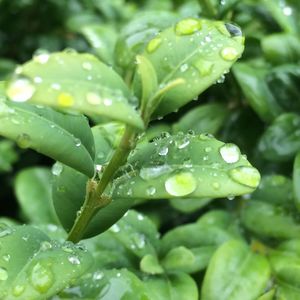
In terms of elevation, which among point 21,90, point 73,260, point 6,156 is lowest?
point 6,156

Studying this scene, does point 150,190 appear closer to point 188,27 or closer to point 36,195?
point 188,27

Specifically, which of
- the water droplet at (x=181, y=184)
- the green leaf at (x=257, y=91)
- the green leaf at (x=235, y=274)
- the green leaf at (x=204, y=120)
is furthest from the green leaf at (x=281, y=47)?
the water droplet at (x=181, y=184)

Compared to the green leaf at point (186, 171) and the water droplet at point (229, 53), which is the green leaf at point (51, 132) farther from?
the water droplet at point (229, 53)

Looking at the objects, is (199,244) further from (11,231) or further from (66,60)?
(66,60)

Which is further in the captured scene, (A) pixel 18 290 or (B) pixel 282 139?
(B) pixel 282 139

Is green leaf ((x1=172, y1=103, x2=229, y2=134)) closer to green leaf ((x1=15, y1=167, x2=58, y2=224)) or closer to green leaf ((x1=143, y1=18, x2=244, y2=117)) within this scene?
green leaf ((x1=15, y1=167, x2=58, y2=224))

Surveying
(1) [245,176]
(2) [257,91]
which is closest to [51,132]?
(1) [245,176]
